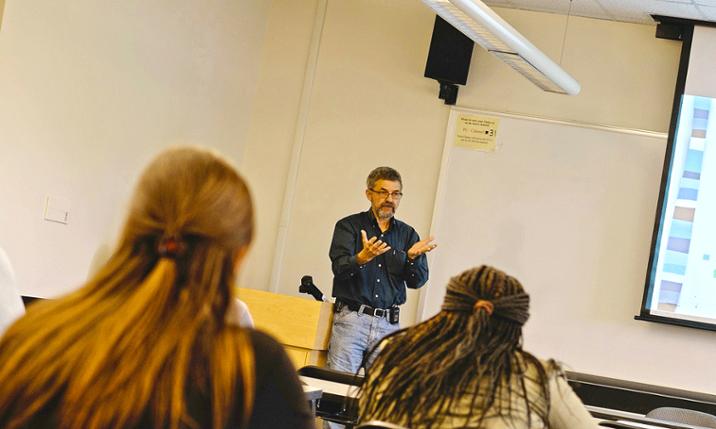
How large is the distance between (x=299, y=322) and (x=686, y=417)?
225cm

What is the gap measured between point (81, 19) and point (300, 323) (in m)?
2.12

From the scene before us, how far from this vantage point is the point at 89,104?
5.63 metres

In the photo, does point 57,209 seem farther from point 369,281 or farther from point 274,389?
point 274,389

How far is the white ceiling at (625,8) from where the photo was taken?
6.63 meters

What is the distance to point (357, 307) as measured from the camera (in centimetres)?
602

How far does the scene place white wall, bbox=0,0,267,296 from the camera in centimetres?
502

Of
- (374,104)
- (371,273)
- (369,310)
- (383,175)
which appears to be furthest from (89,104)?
(374,104)

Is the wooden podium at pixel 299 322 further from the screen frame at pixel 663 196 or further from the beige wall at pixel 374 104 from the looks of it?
the screen frame at pixel 663 196

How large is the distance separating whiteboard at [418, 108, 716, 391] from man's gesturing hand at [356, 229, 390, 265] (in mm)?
1669

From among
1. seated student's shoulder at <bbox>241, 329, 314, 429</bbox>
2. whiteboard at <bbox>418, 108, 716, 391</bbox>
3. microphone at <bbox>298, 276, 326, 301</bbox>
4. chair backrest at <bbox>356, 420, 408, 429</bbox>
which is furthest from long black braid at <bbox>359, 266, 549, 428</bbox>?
whiteboard at <bbox>418, 108, 716, 391</bbox>

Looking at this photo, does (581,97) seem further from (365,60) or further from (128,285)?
(128,285)

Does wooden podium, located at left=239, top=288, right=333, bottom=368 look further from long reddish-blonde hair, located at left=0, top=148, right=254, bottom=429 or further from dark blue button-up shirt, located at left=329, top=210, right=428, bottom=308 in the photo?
long reddish-blonde hair, located at left=0, top=148, right=254, bottom=429

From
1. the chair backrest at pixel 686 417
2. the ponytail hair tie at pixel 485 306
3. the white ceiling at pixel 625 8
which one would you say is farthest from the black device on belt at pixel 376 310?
the ponytail hair tie at pixel 485 306

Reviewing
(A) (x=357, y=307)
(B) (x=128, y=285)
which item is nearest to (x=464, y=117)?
(A) (x=357, y=307)
